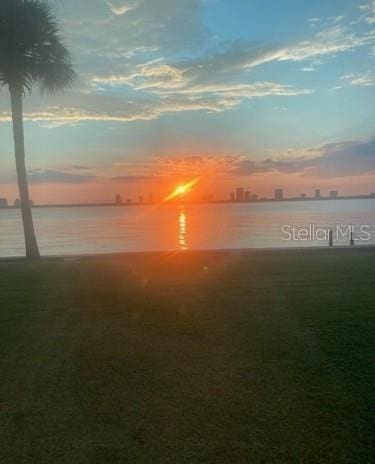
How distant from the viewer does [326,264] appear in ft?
41.7

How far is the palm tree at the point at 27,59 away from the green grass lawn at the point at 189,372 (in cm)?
838

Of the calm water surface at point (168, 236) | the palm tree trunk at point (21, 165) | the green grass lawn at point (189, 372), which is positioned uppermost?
the palm tree trunk at point (21, 165)

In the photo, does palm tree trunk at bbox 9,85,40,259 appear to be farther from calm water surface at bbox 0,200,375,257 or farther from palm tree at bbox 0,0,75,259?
calm water surface at bbox 0,200,375,257

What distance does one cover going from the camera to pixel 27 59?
1583 cm

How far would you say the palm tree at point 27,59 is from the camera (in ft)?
49.8

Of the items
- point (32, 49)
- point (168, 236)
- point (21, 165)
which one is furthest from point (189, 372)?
point (168, 236)

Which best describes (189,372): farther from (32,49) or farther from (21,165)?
(32,49)

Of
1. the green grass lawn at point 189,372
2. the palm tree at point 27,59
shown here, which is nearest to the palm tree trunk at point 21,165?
the palm tree at point 27,59

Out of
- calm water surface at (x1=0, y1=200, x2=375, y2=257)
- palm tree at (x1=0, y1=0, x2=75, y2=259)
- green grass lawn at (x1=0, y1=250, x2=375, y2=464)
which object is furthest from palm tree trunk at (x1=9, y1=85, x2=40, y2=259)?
calm water surface at (x1=0, y1=200, x2=375, y2=257)

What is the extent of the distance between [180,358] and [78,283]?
18.5ft

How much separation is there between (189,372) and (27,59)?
14708mm

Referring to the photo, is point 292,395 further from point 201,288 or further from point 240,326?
point 201,288

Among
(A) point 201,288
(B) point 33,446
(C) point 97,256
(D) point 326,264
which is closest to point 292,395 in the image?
(B) point 33,446

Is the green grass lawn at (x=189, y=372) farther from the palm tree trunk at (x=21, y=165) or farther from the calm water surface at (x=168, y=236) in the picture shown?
the calm water surface at (x=168, y=236)
